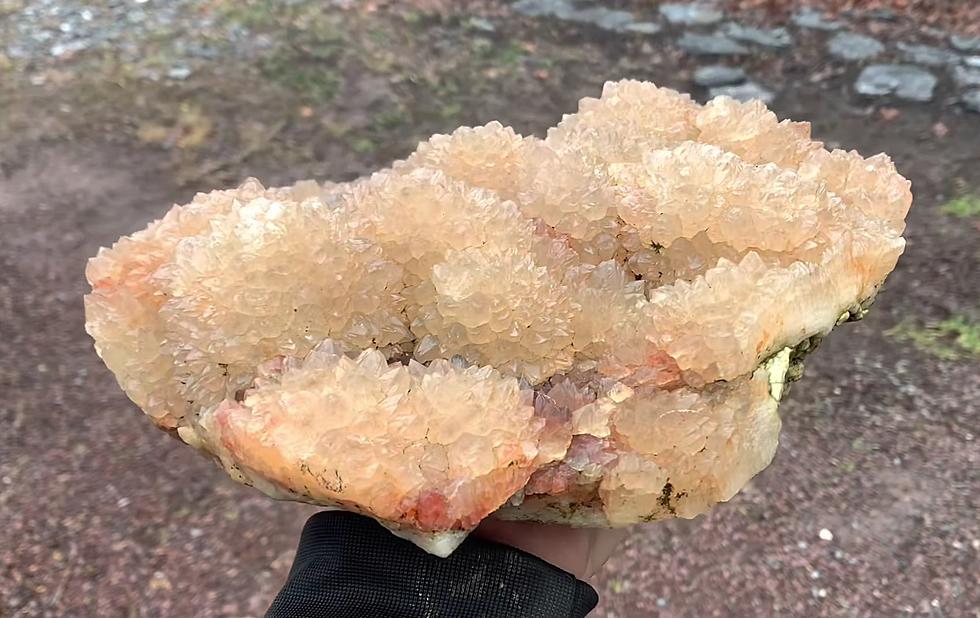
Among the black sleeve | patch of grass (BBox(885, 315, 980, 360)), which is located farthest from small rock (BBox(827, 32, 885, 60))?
the black sleeve

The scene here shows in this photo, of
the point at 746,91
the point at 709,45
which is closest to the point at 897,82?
the point at 746,91

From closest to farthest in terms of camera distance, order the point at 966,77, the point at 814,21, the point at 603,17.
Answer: the point at 966,77
the point at 814,21
the point at 603,17

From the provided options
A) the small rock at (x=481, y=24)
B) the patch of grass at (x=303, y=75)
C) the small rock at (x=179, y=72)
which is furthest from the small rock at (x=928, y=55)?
the small rock at (x=179, y=72)

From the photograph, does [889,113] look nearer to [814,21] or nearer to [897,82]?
[897,82]

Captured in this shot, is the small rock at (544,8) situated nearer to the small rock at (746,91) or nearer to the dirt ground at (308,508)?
the dirt ground at (308,508)

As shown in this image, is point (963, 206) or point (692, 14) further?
point (692, 14)
